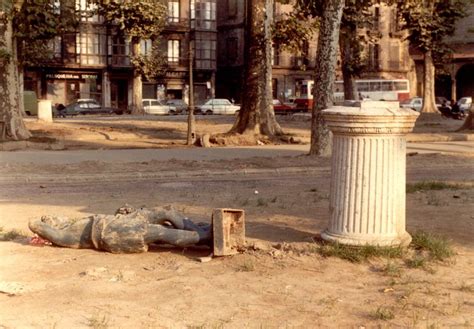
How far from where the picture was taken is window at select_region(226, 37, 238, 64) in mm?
60881

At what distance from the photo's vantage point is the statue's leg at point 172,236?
6012mm

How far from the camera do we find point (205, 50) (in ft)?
194

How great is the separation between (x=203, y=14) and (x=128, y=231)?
54638 millimetres

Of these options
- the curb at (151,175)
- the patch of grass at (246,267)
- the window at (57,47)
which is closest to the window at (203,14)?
the window at (57,47)

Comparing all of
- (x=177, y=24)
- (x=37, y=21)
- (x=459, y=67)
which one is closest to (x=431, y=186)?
(x=37, y=21)

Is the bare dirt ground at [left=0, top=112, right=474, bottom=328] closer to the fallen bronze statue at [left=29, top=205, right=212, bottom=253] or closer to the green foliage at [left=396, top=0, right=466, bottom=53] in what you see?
the fallen bronze statue at [left=29, top=205, right=212, bottom=253]

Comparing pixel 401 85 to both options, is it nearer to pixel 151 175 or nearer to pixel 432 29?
pixel 432 29

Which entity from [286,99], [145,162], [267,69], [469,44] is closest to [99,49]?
[286,99]

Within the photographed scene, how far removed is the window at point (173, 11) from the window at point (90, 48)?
6106 mm

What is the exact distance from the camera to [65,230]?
628 cm

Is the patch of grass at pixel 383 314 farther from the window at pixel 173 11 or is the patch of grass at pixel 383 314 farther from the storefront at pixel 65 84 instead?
the window at pixel 173 11

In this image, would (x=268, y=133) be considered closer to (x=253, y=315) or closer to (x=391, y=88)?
(x=253, y=315)

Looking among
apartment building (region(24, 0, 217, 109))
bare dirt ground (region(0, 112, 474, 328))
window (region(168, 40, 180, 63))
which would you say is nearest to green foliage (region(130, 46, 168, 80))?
apartment building (region(24, 0, 217, 109))

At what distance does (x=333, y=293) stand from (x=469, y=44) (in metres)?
58.5
